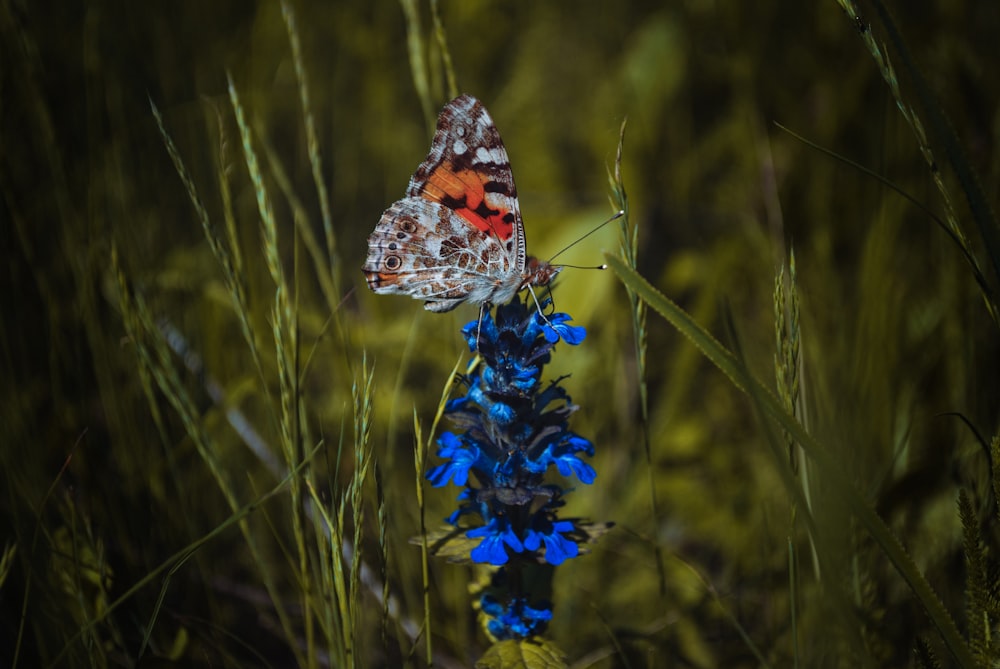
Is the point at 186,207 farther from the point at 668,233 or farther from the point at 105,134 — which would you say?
the point at 668,233

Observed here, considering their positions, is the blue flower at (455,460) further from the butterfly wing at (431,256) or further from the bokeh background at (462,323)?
the butterfly wing at (431,256)

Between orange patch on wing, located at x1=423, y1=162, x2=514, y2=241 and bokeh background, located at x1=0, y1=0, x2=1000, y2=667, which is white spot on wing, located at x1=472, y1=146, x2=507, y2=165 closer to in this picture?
orange patch on wing, located at x1=423, y1=162, x2=514, y2=241

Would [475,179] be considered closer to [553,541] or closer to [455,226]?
[455,226]

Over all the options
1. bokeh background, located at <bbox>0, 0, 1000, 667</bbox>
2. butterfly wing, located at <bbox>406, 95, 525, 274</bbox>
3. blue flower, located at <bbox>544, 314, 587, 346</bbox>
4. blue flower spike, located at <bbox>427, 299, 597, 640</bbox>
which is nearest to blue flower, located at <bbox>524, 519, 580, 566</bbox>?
blue flower spike, located at <bbox>427, 299, 597, 640</bbox>

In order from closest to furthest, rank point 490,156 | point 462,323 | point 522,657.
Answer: point 522,657 → point 490,156 → point 462,323

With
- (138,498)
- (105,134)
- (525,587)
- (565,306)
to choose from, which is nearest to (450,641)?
(525,587)

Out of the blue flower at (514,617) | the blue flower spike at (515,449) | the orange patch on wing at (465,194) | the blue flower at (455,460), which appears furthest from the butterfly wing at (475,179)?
the blue flower at (514,617)

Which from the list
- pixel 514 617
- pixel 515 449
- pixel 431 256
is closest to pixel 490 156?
pixel 431 256
